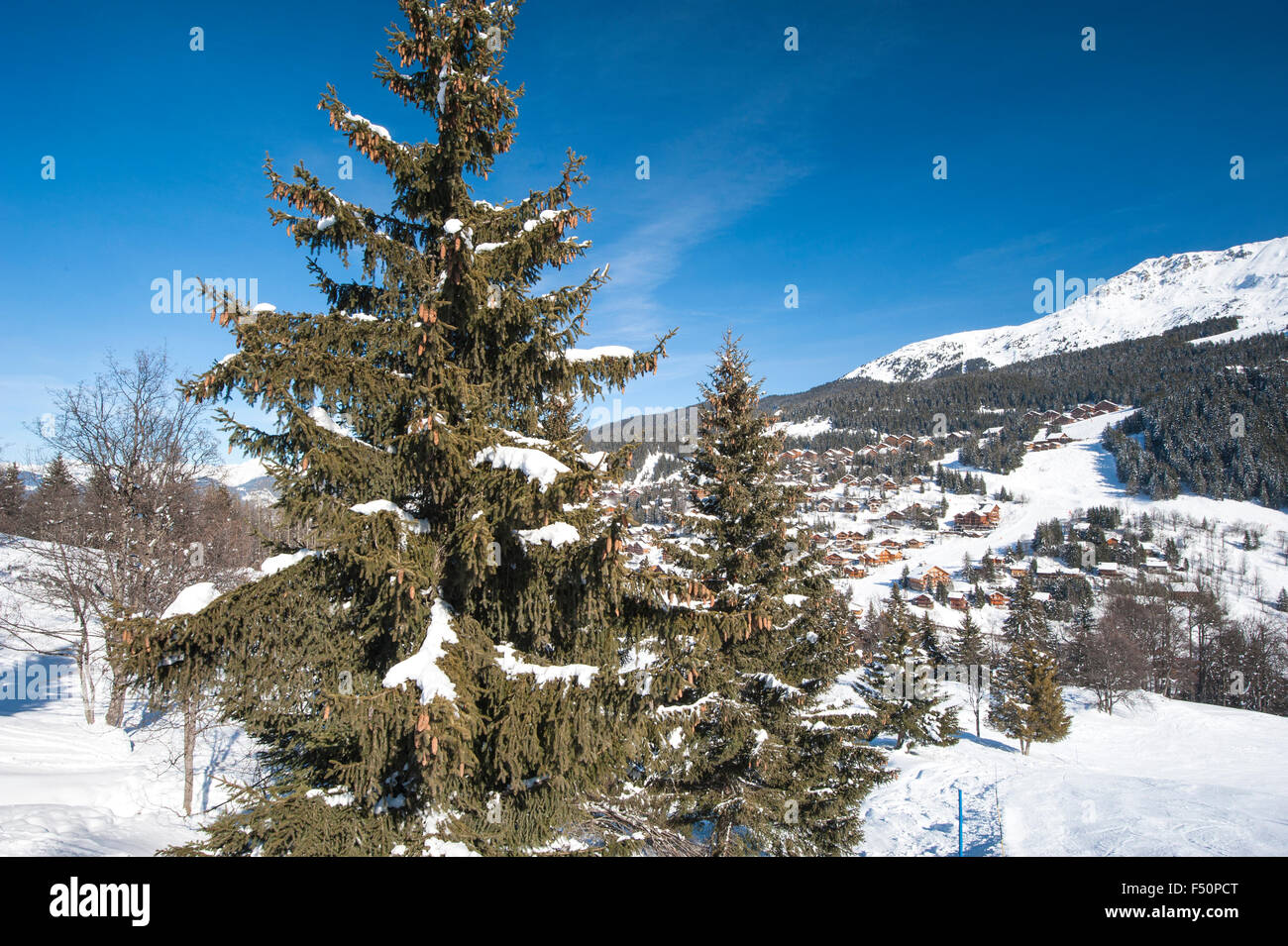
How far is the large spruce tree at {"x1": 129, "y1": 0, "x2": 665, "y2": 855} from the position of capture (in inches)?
165

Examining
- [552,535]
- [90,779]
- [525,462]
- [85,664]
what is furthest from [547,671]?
[85,664]

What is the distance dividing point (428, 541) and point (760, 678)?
8.70 metres

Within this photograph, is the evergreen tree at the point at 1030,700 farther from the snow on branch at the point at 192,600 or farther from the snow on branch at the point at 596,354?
the snow on branch at the point at 192,600

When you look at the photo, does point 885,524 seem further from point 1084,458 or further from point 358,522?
point 358,522

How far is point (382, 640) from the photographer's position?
5148 millimetres

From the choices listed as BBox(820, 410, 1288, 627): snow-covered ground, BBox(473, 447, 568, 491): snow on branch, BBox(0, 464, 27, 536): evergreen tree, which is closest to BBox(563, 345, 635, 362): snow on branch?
BBox(473, 447, 568, 491): snow on branch

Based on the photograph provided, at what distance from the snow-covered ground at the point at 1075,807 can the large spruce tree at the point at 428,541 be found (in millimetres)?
9403

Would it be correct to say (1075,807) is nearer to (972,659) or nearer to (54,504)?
(972,659)

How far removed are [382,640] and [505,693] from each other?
147 cm

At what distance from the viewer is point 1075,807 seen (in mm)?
17594

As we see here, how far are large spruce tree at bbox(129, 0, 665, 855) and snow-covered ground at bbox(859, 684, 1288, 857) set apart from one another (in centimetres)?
940

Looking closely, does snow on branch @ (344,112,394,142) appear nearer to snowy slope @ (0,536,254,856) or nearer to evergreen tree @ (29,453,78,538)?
→ snowy slope @ (0,536,254,856)

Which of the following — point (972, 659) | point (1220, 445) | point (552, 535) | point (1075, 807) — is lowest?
point (972, 659)
